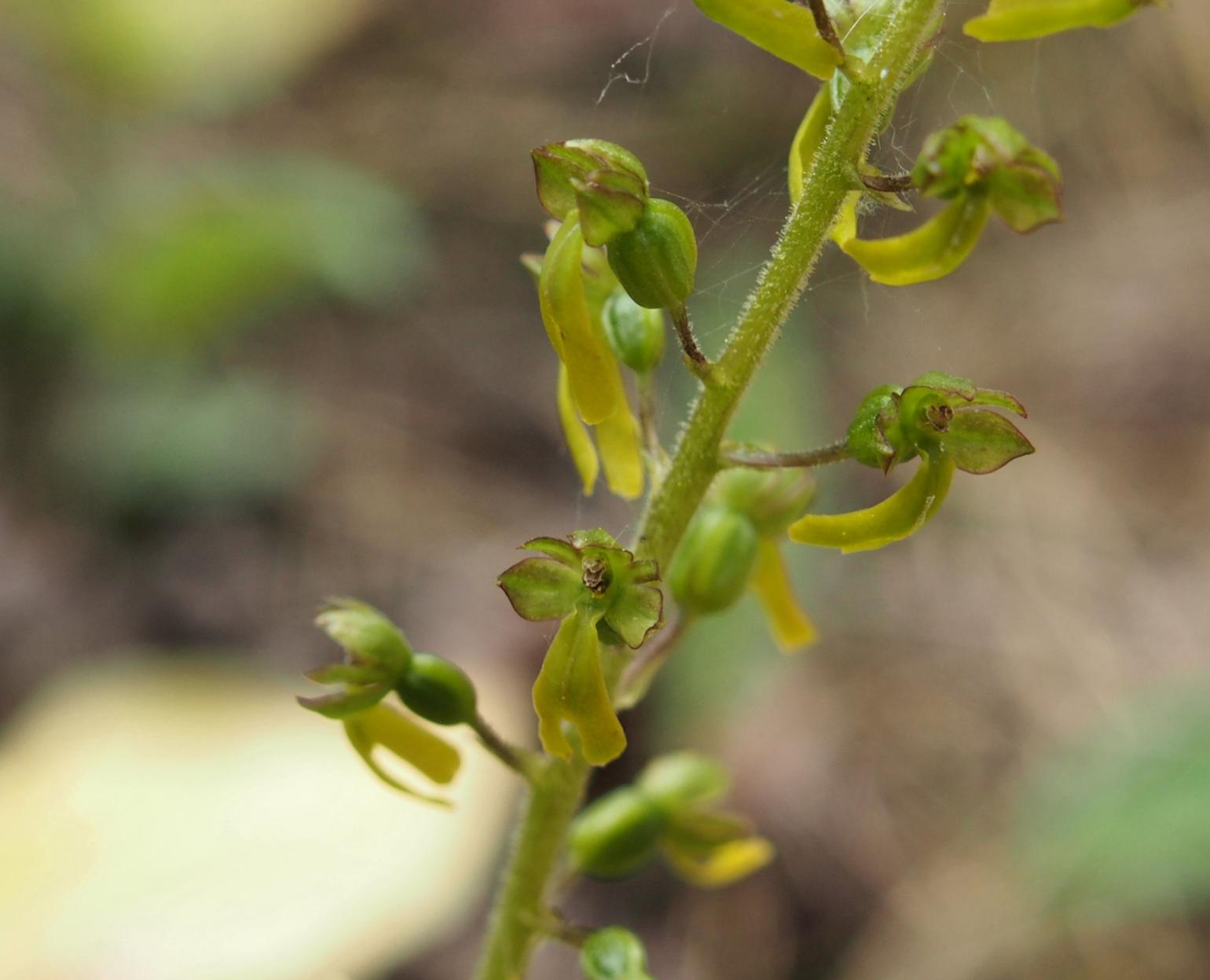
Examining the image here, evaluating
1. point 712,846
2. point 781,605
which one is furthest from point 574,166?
point 712,846

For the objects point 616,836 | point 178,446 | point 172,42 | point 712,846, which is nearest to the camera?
point 616,836

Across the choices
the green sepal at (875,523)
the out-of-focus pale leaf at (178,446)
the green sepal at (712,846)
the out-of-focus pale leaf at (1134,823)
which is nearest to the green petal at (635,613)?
the green sepal at (875,523)

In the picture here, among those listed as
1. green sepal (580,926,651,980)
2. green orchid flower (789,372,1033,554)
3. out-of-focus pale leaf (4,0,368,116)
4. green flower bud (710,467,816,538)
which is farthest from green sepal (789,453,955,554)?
out-of-focus pale leaf (4,0,368,116)

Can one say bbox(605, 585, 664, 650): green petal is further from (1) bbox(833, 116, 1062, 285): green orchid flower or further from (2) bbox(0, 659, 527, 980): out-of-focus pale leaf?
(2) bbox(0, 659, 527, 980): out-of-focus pale leaf

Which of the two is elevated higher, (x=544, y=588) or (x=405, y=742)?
(x=544, y=588)

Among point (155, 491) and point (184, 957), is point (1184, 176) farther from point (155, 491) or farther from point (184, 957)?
point (184, 957)

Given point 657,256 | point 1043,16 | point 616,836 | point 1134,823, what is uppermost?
point 1043,16

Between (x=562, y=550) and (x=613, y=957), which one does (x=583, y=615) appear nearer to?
(x=562, y=550)
